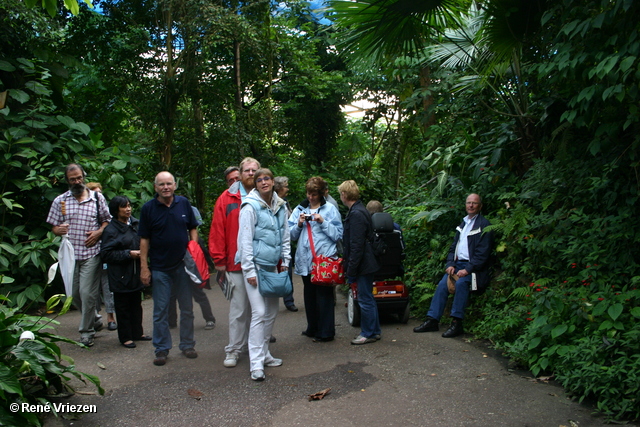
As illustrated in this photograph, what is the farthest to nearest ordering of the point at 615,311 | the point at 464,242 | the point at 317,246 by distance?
the point at 464,242, the point at 317,246, the point at 615,311

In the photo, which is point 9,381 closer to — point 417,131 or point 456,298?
point 456,298

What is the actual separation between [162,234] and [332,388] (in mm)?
2497

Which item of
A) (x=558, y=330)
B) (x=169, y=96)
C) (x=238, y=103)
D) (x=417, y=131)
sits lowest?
(x=558, y=330)

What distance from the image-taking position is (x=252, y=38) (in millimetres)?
13039

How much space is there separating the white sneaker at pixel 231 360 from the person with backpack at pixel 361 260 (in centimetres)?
151

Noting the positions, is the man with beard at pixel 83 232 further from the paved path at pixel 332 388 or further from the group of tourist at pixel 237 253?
the paved path at pixel 332 388

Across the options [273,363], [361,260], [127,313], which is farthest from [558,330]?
[127,313]

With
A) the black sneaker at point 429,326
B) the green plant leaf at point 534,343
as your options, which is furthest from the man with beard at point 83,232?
the green plant leaf at point 534,343

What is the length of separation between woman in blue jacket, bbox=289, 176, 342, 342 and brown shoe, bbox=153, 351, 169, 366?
6.03 ft

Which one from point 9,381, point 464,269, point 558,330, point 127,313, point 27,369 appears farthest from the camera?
point 464,269

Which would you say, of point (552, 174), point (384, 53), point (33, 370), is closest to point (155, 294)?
point (33, 370)

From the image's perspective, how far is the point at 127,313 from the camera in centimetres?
657

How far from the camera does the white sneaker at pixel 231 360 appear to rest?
5633mm

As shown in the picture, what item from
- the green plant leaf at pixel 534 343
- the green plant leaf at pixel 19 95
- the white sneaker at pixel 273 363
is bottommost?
the white sneaker at pixel 273 363
